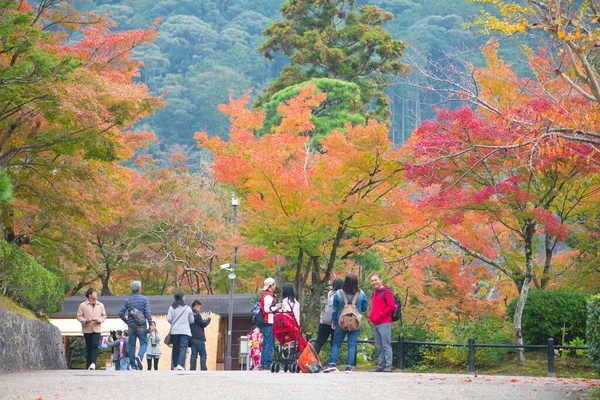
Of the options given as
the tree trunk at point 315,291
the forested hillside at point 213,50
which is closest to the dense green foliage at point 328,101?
the tree trunk at point 315,291

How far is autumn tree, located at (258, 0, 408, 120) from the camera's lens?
34.5 m

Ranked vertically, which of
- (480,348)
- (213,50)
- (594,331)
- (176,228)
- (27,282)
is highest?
(213,50)

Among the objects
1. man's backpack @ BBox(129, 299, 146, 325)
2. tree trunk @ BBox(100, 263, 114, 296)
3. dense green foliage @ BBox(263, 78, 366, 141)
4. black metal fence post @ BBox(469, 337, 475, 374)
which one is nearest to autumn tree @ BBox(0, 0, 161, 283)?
man's backpack @ BBox(129, 299, 146, 325)

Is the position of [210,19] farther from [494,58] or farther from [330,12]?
[494,58]

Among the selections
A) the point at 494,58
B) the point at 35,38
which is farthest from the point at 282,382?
the point at 494,58

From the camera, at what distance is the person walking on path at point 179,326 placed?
13.3 m

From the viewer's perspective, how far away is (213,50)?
8269 centimetres

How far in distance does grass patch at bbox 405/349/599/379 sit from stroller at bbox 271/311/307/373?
4803 mm

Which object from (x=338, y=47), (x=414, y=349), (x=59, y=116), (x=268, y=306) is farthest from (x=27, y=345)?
(x=338, y=47)

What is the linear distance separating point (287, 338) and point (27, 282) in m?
6.23

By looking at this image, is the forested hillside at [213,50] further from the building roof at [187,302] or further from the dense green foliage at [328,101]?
the building roof at [187,302]

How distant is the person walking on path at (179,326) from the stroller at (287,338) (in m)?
2.16

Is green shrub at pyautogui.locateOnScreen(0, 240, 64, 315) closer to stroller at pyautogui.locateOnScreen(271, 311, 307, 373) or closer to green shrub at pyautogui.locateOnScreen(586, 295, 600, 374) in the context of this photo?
stroller at pyautogui.locateOnScreen(271, 311, 307, 373)

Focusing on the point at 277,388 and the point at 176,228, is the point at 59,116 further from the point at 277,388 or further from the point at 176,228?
the point at 176,228
